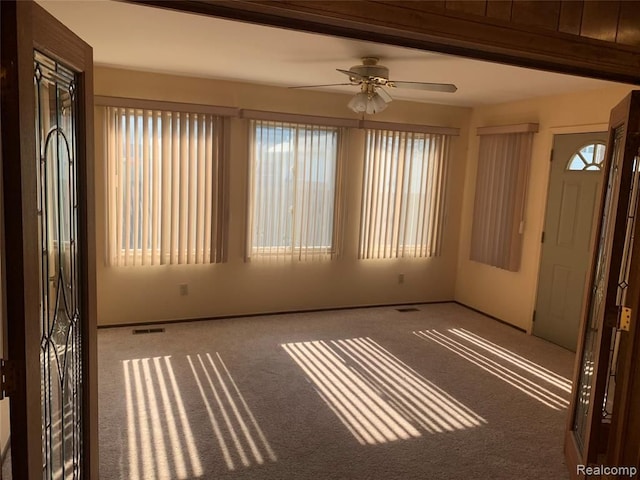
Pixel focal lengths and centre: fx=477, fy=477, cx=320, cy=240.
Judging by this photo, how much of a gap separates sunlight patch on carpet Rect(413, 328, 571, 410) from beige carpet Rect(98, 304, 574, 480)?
0.02m

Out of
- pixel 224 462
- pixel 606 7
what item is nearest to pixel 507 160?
pixel 606 7

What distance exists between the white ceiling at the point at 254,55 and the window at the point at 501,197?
55cm

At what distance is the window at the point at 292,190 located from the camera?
4977mm

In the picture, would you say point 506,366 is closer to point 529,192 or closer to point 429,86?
point 529,192

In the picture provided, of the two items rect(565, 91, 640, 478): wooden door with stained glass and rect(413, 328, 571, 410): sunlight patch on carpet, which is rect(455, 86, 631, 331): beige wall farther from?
A: rect(565, 91, 640, 478): wooden door with stained glass

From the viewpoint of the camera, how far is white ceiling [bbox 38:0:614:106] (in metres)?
2.89

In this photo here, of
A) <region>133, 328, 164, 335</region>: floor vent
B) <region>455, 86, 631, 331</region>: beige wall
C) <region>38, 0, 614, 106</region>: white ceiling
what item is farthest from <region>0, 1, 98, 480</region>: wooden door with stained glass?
<region>455, 86, 631, 331</region>: beige wall

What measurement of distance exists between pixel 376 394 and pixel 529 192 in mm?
2868

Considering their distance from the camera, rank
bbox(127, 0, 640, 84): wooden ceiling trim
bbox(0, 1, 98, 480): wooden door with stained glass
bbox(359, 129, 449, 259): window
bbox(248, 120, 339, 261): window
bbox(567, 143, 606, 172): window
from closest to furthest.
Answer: bbox(0, 1, 98, 480): wooden door with stained glass → bbox(127, 0, 640, 84): wooden ceiling trim → bbox(567, 143, 606, 172): window → bbox(248, 120, 339, 261): window → bbox(359, 129, 449, 259): window

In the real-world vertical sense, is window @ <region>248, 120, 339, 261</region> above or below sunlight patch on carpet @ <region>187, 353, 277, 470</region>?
above

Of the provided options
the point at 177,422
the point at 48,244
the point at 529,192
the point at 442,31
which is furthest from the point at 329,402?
the point at 529,192

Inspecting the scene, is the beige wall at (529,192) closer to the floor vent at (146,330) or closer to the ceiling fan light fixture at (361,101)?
the ceiling fan light fixture at (361,101)

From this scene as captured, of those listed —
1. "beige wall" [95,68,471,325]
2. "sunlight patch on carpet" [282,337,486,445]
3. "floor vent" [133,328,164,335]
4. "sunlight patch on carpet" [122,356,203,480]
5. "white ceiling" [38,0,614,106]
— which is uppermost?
"white ceiling" [38,0,614,106]

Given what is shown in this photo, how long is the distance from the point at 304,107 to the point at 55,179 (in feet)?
12.3
